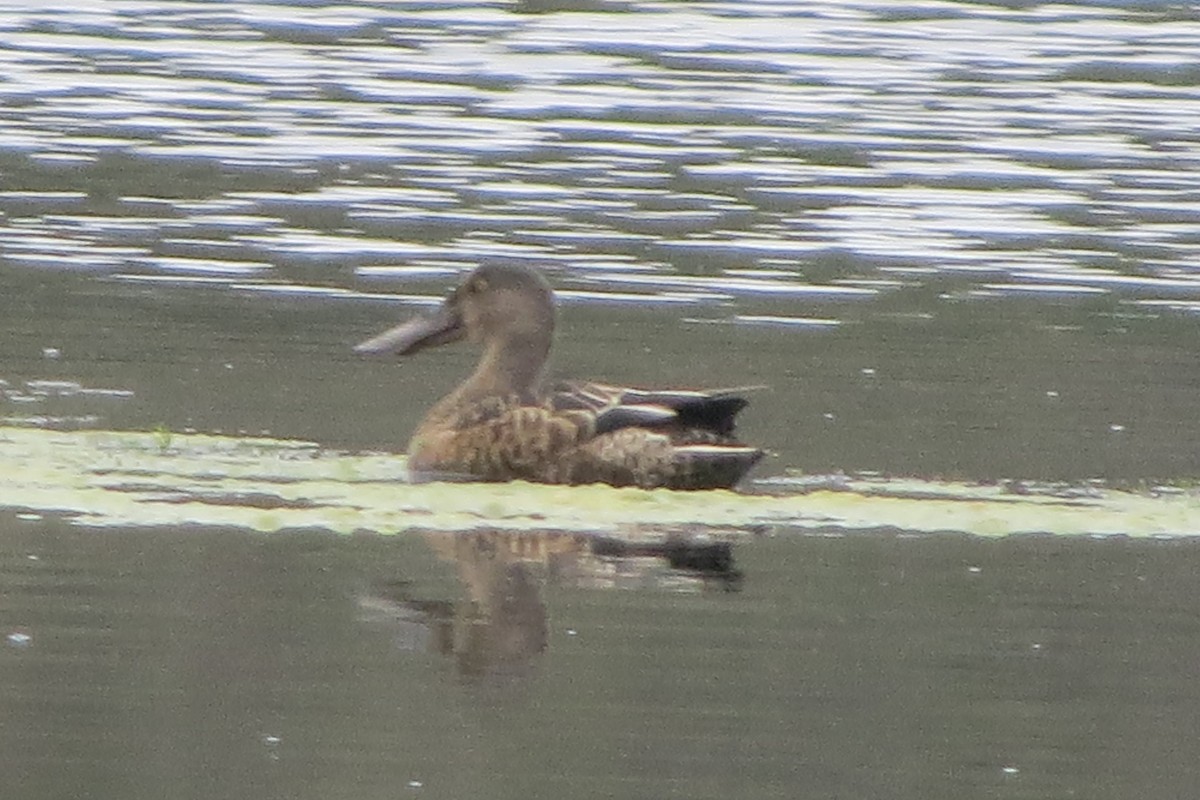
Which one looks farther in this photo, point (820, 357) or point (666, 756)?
point (820, 357)

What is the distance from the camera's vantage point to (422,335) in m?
13.2

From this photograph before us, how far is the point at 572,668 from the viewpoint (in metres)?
9.12

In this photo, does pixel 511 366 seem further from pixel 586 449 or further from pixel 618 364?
pixel 618 364

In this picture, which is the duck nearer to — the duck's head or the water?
the duck's head

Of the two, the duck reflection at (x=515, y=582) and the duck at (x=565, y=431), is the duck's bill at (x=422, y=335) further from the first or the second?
the duck reflection at (x=515, y=582)

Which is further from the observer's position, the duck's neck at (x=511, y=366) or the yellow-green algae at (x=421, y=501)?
the duck's neck at (x=511, y=366)

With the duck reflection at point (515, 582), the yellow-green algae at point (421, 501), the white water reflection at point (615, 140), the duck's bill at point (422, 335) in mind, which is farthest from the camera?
the white water reflection at point (615, 140)

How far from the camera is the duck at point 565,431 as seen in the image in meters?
11.9

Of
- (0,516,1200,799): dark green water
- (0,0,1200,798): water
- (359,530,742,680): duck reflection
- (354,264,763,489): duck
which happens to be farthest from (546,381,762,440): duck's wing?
(0,516,1200,799): dark green water

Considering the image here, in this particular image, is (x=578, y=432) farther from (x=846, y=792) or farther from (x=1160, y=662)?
(x=846, y=792)

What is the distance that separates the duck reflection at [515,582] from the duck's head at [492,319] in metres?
Result: 1.89

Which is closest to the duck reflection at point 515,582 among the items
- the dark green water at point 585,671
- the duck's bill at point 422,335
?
the dark green water at point 585,671

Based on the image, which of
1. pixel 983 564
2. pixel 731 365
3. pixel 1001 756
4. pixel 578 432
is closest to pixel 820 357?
pixel 731 365

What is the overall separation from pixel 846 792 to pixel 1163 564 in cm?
307
